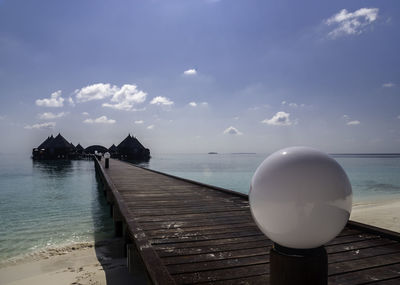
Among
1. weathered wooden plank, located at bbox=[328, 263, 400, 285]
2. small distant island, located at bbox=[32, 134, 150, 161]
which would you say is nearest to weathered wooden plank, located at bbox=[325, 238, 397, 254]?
weathered wooden plank, located at bbox=[328, 263, 400, 285]

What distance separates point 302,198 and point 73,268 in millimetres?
5958

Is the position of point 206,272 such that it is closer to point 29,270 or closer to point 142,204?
point 142,204

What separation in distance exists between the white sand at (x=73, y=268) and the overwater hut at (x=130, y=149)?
54.5m

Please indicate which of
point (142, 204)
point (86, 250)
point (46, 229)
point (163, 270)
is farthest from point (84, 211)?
point (163, 270)

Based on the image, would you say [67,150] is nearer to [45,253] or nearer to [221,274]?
[45,253]

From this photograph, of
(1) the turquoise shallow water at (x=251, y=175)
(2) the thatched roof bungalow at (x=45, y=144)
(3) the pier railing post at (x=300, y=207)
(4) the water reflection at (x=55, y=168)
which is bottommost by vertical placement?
(1) the turquoise shallow water at (x=251, y=175)

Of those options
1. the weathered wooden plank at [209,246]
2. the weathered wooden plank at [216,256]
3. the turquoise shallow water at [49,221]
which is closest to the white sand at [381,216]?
the weathered wooden plank at [209,246]

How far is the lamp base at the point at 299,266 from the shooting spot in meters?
1.48

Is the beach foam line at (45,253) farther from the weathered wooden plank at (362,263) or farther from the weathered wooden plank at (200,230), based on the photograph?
the weathered wooden plank at (362,263)

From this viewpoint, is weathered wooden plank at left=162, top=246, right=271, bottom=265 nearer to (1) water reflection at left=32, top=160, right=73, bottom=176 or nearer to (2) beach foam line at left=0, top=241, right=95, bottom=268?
(2) beach foam line at left=0, top=241, right=95, bottom=268

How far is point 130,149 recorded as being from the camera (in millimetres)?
60594

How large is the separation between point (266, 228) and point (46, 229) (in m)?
9.94

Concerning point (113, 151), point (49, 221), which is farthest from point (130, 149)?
point (49, 221)

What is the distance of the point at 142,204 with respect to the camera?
→ 5895 millimetres
